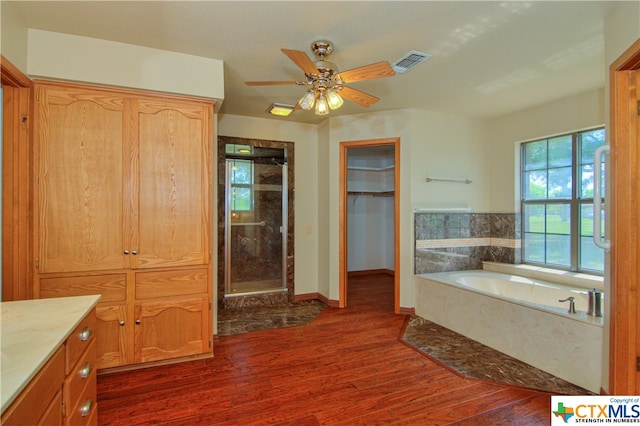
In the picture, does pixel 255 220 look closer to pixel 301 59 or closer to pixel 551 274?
pixel 301 59

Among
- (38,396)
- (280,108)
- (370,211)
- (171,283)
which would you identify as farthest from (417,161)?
(38,396)

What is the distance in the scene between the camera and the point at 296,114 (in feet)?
13.9

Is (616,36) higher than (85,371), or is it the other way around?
(616,36)

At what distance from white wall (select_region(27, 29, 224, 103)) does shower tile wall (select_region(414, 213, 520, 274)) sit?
9.33ft

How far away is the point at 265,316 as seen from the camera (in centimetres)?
393

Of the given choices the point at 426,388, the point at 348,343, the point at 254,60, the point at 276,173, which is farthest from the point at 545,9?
the point at 276,173

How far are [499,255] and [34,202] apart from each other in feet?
16.3

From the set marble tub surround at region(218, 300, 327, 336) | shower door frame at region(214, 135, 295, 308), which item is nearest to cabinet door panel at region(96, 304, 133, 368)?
marble tub surround at region(218, 300, 327, 336)

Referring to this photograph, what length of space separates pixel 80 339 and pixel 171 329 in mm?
1371

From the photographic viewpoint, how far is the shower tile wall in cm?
406

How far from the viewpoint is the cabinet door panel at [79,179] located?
2.37 meters

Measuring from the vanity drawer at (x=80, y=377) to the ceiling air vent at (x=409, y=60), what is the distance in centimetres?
287

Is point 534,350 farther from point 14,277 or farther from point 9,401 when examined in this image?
point 14,277

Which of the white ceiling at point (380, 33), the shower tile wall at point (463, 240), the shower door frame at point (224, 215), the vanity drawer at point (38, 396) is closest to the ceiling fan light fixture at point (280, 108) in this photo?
the white ceiling at point (380, 33)
